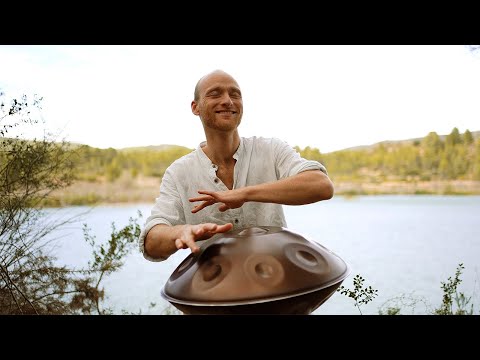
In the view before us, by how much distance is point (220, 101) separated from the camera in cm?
159

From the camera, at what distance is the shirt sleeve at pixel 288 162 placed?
1.47 metres

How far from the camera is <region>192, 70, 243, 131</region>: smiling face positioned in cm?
159

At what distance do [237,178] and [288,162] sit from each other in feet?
0.71

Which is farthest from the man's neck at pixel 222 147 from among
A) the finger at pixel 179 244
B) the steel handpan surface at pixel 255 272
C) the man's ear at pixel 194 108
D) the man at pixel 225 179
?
the finger at pixel 179 244

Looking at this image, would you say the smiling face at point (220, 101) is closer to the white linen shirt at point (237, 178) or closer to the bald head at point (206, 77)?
the bald head at point (206, 77)

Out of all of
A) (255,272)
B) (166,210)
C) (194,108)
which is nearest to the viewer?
(255,272)

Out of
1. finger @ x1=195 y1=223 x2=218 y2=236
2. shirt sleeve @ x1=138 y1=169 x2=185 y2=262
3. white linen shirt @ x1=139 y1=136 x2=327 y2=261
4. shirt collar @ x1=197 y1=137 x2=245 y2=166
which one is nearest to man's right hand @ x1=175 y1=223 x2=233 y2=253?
finger @ x1=195 y1=223 x2=218 y2=236

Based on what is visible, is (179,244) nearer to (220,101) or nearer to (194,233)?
(194,233)

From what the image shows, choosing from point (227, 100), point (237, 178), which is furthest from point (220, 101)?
point (237, 178)

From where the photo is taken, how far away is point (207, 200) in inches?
58.1
